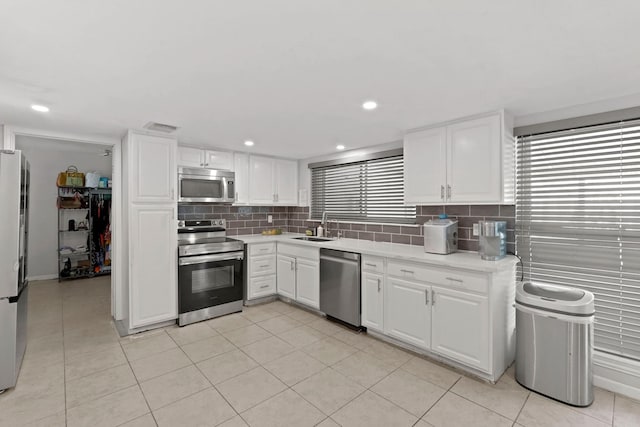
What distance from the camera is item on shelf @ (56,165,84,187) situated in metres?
5.55

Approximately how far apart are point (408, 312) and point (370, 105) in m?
1.92

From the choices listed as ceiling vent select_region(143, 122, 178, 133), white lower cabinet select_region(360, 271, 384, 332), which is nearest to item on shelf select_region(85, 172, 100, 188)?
ceiling vent select_region(143, 122, 178, 133)

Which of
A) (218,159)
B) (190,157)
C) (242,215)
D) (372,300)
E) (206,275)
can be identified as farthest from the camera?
(242,215)

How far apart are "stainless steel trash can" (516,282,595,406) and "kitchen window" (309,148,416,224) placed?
1.60 m

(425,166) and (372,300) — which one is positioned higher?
(425,166)

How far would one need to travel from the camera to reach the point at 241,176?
441 cm

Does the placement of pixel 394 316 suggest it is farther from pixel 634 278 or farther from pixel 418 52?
pixel 418 52

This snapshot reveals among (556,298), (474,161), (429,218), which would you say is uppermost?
(474,161)

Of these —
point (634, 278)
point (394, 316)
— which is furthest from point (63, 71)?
point (634, 278)

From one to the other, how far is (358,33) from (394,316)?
2.50 meters

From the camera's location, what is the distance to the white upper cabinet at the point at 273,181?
14.9 ft

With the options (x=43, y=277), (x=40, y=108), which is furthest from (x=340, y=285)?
(x=43, y=277)

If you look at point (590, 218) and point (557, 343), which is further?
point (590, 218)

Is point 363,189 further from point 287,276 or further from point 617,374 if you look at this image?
point 617,374
